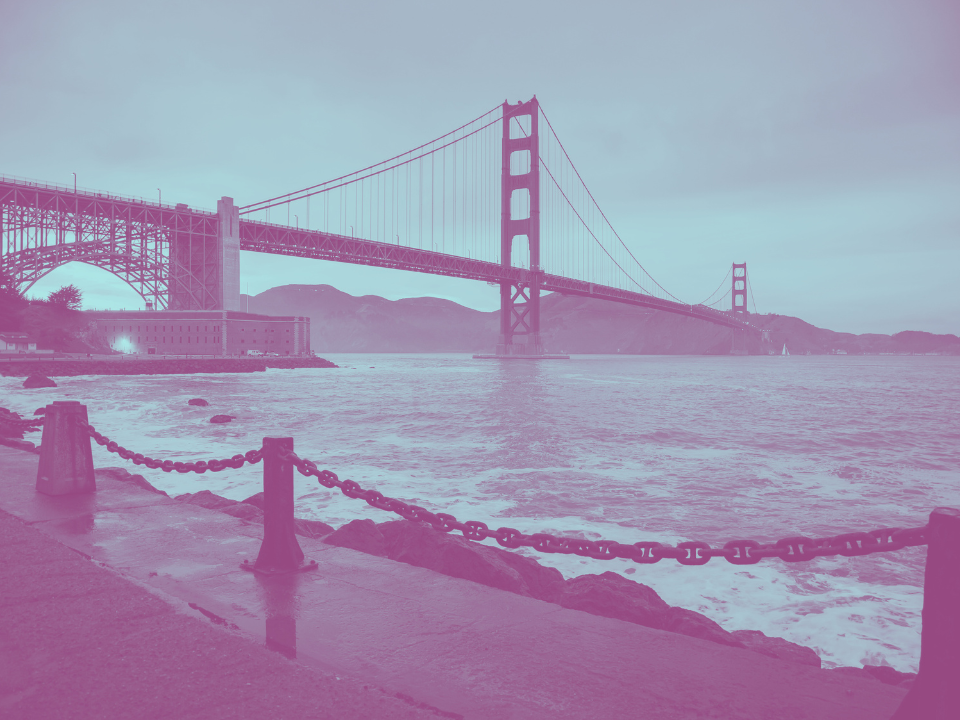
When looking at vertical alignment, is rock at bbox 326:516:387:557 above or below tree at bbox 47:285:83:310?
below

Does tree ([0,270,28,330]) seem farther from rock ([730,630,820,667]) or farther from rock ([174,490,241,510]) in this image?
rock ([730,630,820,667])

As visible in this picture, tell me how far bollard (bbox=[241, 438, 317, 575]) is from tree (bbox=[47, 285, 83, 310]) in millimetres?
62699

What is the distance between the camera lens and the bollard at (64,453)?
488cm

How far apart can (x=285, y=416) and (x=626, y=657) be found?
19339 millimetres

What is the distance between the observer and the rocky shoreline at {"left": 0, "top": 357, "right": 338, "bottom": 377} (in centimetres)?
3456

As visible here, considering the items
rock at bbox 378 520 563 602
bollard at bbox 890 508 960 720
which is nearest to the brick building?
rock at bbox 378 520 563 602

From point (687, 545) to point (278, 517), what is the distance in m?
2.04

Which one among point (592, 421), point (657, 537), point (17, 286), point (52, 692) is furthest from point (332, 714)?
point (17, 286)

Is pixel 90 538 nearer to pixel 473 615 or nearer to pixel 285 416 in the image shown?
pixel 473 615

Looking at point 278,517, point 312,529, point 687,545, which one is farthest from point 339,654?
point 312,529

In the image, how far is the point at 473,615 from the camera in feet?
9.50

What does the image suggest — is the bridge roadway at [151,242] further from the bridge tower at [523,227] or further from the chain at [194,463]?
the chain at [194,463]

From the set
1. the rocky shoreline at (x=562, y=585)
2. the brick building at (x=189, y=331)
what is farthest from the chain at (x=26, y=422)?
the brick building at (x=189, y=331)

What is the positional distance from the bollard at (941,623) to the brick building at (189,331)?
202ft
